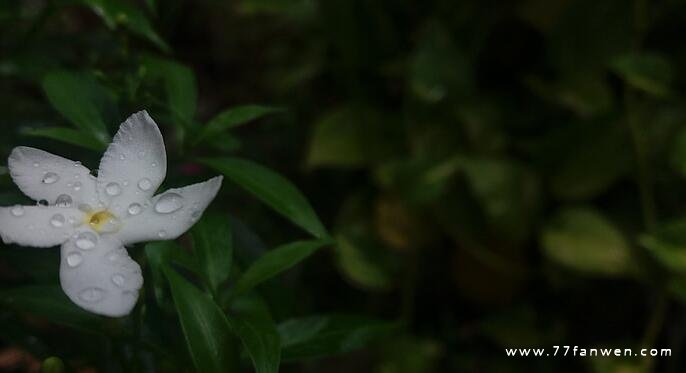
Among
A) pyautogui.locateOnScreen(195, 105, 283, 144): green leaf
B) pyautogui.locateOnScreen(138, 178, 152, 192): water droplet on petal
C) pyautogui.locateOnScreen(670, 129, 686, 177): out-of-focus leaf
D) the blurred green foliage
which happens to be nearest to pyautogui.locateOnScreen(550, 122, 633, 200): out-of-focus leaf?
the blurred green foliage

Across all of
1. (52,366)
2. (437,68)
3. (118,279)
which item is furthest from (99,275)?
(437,68)

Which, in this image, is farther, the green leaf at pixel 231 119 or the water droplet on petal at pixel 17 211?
the green leaf at pixel 231 119

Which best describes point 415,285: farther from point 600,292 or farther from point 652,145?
point 652,145

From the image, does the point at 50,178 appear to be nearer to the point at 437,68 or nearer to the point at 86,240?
the point at 86,240

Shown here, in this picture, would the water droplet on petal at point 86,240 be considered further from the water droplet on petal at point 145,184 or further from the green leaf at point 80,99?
the green leaf at point 80,99

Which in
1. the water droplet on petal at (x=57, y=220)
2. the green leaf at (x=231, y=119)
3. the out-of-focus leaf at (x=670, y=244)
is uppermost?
the green leaf at (x=231, y=119)

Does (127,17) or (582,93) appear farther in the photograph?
(582,93)

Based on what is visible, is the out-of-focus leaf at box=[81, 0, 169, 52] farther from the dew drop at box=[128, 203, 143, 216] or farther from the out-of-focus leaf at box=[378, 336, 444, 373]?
the out-of-focus leaf at box=[378, 336, 444, 373]

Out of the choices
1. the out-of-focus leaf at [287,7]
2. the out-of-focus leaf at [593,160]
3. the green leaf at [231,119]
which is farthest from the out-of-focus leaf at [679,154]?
the out-of-focus leaf at [287,7]

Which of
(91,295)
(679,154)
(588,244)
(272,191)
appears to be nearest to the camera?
(91,295)
